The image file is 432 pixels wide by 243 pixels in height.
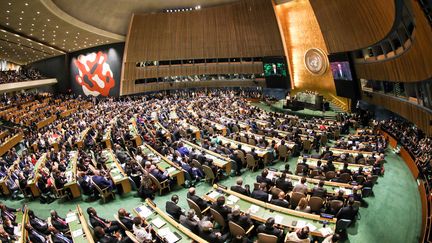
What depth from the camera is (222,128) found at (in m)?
15.3

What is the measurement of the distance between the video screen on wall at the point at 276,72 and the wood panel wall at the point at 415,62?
11983mm

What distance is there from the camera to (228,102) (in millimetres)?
24297

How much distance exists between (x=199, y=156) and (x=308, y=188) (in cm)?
417

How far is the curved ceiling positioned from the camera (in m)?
22.9

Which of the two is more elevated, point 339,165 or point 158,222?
point 339,165

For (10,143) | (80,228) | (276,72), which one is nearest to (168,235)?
(80,228)

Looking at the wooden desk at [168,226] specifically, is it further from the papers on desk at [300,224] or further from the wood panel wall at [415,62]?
the wood panel wall at [415,62]

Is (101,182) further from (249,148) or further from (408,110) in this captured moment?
(408,110)

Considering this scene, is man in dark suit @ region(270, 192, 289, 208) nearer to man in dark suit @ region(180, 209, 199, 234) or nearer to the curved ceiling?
man in dark suit @ region(180, 209, 199, 234)

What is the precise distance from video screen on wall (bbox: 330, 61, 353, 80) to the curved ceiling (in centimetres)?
Answer: 1517

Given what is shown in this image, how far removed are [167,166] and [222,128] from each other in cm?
578

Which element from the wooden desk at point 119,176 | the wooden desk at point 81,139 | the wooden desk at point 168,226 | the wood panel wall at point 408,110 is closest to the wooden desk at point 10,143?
the wooden desk at point 81,139

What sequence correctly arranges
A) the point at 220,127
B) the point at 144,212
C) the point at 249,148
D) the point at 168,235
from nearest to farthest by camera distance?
the point at 168,235 → the point at 144,212 → the point at 249,148 → the point at 220,127

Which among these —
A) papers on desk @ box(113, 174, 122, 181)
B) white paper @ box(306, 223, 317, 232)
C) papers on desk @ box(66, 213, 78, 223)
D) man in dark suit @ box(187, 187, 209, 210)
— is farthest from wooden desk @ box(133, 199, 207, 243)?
papers on desk @ box(113, 174, 122, 181)
